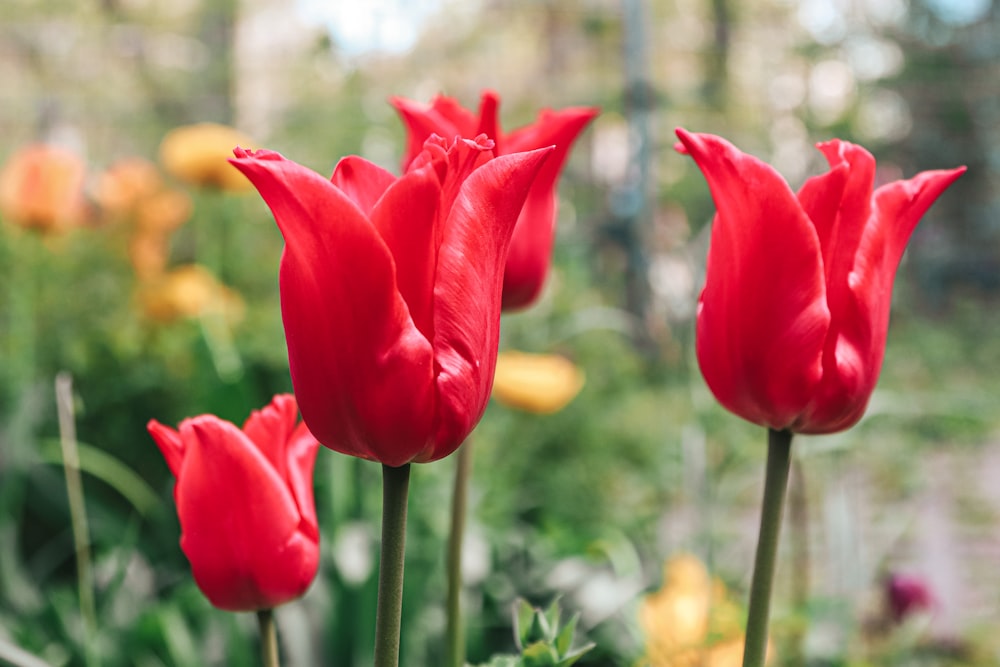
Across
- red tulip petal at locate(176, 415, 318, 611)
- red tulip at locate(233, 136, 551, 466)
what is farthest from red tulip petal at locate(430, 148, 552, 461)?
red tulip petal at locate(176, 415, 318, 611)

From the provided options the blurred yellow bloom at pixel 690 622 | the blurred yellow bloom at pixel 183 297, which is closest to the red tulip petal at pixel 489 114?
the blurred yellow bloom at pixel 690 622

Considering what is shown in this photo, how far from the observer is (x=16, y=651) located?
17.6 inches

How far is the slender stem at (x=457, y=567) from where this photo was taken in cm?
50

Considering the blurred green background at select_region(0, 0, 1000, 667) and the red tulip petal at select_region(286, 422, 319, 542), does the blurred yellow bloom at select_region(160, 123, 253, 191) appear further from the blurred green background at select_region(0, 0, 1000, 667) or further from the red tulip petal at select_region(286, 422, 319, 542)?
the red tulip petal at select_region(286, 422, 319, 542)

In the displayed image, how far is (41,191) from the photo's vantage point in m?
1.66

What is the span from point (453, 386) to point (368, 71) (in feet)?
8.30

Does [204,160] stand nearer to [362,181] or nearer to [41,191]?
[41,191]

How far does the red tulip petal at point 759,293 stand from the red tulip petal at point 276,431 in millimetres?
197

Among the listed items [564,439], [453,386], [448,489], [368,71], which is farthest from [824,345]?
[368,71]

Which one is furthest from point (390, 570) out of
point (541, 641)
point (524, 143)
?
point (524, 143)

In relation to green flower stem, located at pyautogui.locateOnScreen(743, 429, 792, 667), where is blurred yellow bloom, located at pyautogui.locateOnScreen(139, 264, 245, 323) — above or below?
below

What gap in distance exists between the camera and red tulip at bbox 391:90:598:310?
490 millimetres

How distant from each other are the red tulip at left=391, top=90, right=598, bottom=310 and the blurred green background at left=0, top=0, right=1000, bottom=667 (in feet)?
1.13

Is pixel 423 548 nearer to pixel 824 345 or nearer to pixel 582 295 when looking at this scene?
pixel 824 345
